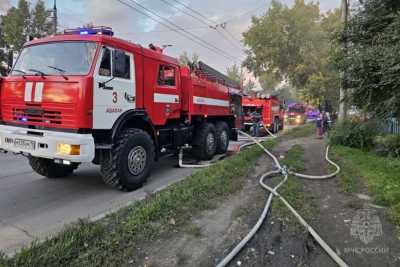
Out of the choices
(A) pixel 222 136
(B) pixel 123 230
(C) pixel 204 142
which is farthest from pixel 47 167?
(A) pixel 222 136

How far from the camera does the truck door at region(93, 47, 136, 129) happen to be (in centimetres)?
491

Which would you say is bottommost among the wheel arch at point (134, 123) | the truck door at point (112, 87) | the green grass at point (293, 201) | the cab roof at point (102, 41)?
the green grass at point (293, 201)

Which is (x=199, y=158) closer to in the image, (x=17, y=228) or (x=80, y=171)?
(x=80, y=171)

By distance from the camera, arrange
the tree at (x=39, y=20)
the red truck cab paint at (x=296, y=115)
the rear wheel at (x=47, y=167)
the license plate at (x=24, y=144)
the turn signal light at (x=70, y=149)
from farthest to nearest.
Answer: the red truck cab paint at (x=296, y=115)
the tree at (x=39, y=20)
the rear wheel at (x=47, y=167)
the license plate at (x=24, y=144)
the turn signal light at (x=70, y=149)

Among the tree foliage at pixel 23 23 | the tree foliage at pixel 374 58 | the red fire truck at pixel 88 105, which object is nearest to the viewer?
the red fire truck at pixel 88 105

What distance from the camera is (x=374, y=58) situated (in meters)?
7.45

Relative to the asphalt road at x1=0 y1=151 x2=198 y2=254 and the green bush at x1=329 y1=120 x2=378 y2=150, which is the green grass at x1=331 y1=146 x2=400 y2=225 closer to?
the green bush at x1=329 y1=120 x2=378 y2=150

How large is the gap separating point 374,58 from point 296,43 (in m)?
20.1

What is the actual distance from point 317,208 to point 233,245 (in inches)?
75.0

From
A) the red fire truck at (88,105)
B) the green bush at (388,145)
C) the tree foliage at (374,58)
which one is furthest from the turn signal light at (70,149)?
the green bush at (388,145)

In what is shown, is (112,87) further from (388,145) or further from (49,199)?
(388,145)

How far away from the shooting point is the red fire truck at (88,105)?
467 centimetres

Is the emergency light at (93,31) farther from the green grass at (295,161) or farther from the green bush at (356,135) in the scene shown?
the green bush at (356,135)

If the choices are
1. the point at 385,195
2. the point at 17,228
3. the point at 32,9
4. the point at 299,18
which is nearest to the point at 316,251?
the point at 385,195
